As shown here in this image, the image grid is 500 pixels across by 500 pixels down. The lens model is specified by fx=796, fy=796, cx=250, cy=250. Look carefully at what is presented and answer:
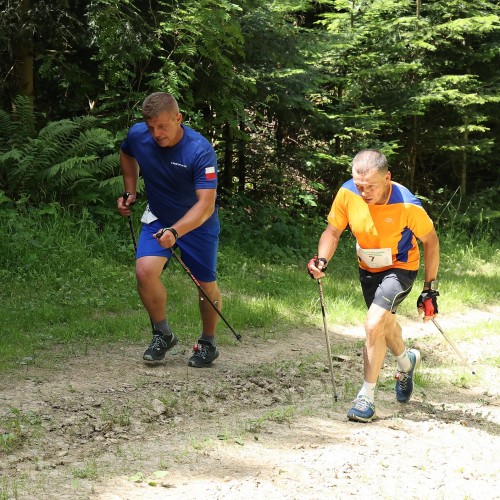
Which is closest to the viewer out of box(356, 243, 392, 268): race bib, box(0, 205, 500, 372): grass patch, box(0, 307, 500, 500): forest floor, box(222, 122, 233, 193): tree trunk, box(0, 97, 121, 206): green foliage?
box(0, 307, 500, 500): forest floor

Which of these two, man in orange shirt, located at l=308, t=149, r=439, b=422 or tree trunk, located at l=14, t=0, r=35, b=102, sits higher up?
tree trunk, located at l=14, t=0, r=35, b=102

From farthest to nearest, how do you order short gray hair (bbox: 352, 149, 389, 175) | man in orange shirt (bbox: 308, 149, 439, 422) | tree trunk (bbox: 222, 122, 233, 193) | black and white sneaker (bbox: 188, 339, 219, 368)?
tree trunk (bbox: 222, 122, 233, 193)
black and white sneaker (bbox: 188, 339, 219, 368)
man in orange shirt (bbox: 308, 149, 439, 422)
short gray hair (bbox: 352, 149, 389, 175)

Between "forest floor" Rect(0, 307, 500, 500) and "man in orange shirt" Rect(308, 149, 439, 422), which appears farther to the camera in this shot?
"man in orange shirt" Rect(308, 149, 439, 422)

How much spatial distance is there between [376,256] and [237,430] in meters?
1.71

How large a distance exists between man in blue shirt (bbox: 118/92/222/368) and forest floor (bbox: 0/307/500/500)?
465mm

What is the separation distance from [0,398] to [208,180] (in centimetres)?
242

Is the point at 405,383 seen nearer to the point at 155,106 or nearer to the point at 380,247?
the point at 380,247

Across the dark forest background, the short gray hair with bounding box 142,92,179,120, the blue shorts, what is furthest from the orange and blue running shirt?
the dark forest background

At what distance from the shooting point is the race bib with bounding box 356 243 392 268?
6141 millimetres

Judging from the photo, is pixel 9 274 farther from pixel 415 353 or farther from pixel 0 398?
pixel 415 353

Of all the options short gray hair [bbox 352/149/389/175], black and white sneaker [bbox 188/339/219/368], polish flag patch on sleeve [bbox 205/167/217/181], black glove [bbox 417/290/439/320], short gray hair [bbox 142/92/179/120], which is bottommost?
black and white sneaker [bbox 188/339/219/368]

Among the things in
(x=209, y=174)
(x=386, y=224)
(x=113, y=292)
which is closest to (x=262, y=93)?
(x=113, y=292)

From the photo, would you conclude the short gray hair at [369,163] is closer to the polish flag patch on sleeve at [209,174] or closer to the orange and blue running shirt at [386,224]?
the orange and blue running shirt at [386,224]

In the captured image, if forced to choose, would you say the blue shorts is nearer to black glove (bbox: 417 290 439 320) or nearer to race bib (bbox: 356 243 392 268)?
race bib (bbox: 356 243 392 268)
